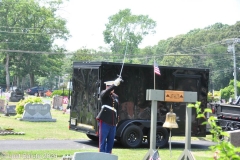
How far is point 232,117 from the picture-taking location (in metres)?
17.5

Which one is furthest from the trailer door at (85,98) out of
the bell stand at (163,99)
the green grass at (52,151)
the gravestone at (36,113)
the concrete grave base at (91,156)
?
the concrete grave base at (91,156)

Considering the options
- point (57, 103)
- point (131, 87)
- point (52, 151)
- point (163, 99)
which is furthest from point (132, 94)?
point (57, 103)

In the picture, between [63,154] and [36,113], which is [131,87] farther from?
[36,113]

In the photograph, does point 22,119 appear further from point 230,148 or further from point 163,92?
point 230,148

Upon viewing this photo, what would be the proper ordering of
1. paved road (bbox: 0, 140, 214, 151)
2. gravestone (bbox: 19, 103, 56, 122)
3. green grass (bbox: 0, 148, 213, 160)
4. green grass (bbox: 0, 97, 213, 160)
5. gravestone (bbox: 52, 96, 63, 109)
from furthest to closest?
gravestone (bbox: 52, 96, 63, 109) → gravestone (bbox: 19, 103, 56, 122) → paved road (bbox: 0, 140, 214, 151) → green grass (bbox: 0, 97, 213, 160) → green grass (bbox: 0, 148, 213, 160)

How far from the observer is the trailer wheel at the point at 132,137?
49.7ft


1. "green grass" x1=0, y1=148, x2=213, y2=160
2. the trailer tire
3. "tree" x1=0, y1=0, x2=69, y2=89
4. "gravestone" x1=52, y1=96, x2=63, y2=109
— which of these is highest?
"tree" x1=0, y1=0, x2=69, y2=89

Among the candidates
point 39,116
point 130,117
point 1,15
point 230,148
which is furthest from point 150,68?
point 1,15

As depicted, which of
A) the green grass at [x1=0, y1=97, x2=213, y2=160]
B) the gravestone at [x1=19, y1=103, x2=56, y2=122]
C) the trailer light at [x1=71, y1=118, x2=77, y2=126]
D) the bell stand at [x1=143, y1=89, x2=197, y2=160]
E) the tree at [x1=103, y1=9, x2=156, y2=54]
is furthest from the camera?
the tree at [x1=103, y1=9, x2=156, y2=54]

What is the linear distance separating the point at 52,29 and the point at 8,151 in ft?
219

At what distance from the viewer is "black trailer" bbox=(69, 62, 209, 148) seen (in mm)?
15125

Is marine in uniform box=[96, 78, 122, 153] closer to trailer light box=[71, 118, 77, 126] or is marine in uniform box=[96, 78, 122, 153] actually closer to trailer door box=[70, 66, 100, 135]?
trailer door box=[70, 66, 100, 135]

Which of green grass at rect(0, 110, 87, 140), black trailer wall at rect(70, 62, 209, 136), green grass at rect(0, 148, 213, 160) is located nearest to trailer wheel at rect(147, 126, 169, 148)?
black trailer wall at rect(70, 62, 209, 136)

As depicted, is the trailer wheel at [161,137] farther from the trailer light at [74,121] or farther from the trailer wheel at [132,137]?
the trailer light at [74,121]
